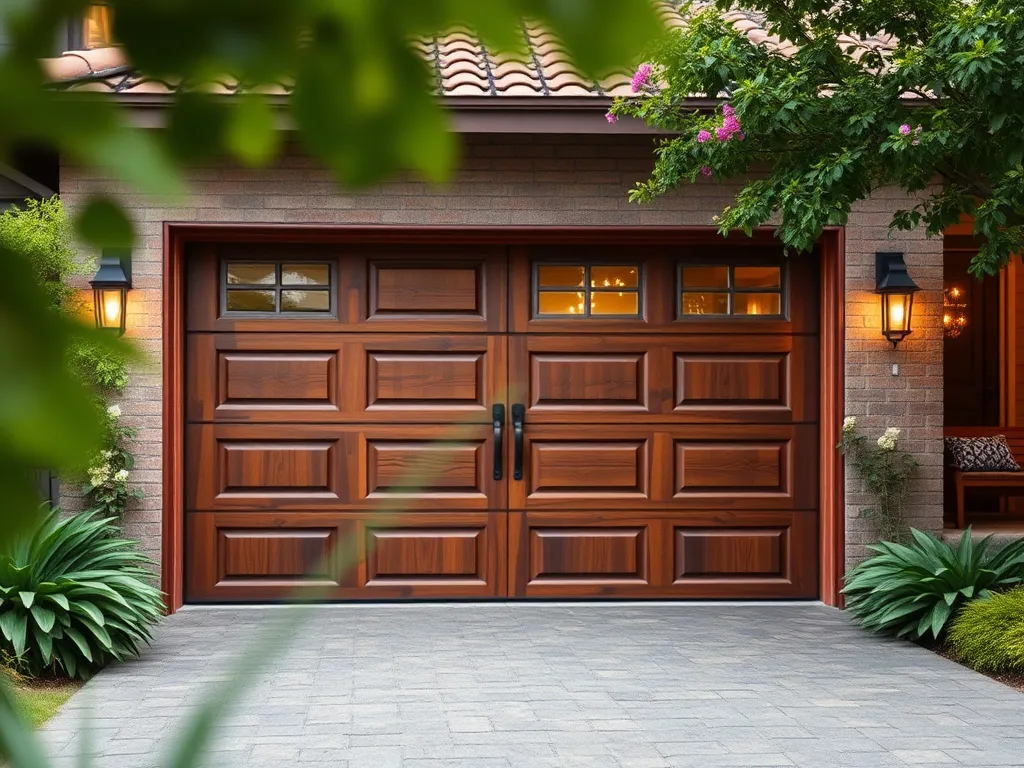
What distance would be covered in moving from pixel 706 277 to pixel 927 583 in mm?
2632

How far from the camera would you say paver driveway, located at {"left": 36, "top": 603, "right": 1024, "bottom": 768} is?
4715 millimetres

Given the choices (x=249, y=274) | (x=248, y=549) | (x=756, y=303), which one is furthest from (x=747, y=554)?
(x=249, y=274)

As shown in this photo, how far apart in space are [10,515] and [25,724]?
9.8 inches

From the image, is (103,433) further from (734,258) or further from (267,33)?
(734,258)

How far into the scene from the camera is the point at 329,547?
8.39 meters

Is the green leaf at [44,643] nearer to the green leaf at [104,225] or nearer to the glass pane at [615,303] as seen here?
the glass pane at [615,303]

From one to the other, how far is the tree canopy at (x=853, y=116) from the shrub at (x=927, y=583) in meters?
1.92

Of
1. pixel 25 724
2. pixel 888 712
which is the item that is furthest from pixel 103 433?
pixel 888 712

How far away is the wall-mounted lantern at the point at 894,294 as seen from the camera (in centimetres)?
811

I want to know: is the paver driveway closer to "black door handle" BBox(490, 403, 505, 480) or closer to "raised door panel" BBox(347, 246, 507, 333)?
"black door handle" BBox(490, 403, 505, 480)

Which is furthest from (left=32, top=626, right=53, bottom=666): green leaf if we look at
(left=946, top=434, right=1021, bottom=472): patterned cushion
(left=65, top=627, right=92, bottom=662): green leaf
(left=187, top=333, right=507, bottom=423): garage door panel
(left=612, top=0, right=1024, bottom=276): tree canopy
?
(left=946, top=434, right=1021, bottom=472): patterned cushion

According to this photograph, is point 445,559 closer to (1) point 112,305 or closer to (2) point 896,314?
(1) point 112,305

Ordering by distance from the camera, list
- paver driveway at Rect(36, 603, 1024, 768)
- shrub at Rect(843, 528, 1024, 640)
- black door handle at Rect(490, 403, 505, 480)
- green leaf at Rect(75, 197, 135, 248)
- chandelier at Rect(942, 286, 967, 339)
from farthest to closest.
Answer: chandelier at Rect(942, 286, 967, 339)
black door handle at Rect(490, 403, 505, 480)
shrub at Rect(843, 528, 1024, 640)
paver driveway at Rect(36, 603, 1024, 768)
green leaf at Rect(75, 197, 135, 248)

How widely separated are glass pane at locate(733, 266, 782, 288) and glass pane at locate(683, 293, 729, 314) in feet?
0.48
